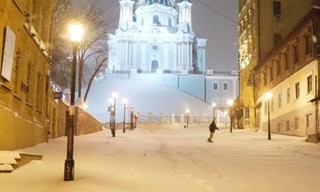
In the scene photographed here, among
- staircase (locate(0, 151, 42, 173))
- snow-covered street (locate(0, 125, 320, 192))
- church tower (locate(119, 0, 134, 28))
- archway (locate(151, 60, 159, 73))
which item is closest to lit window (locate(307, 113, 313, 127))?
snow-covered street (locate(0, 125, 320, 192))

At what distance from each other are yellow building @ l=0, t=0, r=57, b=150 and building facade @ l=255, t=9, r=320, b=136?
1741 centimetres

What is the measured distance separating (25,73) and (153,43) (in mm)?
89180

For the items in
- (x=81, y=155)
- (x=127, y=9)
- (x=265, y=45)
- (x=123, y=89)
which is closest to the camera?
(x=81, y=155)

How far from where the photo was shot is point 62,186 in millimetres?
11219

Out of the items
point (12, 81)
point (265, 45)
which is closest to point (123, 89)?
point (265, 45)

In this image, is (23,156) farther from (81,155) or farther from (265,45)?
(265,45)

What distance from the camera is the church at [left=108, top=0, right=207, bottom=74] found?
10488 cm

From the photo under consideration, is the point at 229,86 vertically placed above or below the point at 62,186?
above

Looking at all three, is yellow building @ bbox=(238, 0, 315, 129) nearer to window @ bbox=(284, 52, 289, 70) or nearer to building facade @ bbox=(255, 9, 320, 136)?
building facade @ bbox=(255, 9, 320, 136)

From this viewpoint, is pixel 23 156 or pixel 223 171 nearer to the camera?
pixel 23 156

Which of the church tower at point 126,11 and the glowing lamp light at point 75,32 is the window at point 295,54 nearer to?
the glowing lamp light at point 75,32

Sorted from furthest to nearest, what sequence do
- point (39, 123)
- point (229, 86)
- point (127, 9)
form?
point (127, 9) → point (229, 86) → point (39, 123)

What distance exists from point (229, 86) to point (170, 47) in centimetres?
1597

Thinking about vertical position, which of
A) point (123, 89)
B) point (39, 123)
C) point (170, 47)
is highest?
point (170, 47)
